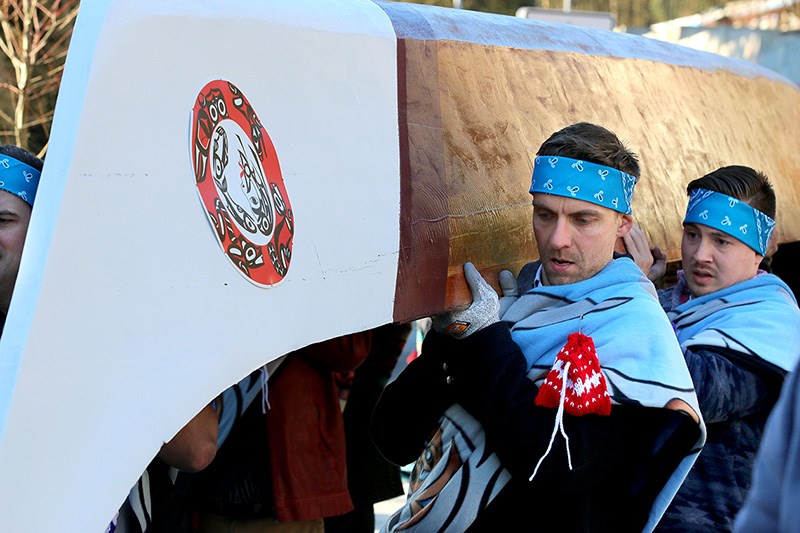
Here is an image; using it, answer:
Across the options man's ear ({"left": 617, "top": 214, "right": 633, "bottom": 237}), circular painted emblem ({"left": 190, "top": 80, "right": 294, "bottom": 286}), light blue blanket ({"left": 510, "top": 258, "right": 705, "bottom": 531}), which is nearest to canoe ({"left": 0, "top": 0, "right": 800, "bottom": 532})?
circular painted emblem ({"left": 190, "top": 80, "right": 294, "bottom": 286})

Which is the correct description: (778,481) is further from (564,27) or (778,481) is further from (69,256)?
(564,27)

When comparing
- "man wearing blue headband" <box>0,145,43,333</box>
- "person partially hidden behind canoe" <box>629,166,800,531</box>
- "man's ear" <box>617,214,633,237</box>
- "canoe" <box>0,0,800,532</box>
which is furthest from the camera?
"person partially hidden behind canoe" <box>629,166,800,531</box>

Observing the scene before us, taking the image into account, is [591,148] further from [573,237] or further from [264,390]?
[264,390]

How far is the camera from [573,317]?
7.31 ft

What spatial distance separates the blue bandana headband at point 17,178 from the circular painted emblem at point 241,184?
0.64 m

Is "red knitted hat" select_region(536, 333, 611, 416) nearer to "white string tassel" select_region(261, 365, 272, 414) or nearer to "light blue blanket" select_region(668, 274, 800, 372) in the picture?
"light blue blanket" select_region(668, 274, 800, 372)

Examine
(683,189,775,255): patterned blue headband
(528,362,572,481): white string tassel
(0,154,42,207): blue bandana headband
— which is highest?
(683,189,775,255): patterned blue headband

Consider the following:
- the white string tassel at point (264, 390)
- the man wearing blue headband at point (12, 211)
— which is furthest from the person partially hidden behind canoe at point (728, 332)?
the man wearing blue headband at point (12, 211)

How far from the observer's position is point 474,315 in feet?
7.38

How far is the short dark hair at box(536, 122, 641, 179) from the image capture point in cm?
234

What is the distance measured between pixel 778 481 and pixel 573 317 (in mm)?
1182

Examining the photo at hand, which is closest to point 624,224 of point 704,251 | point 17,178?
point 704,251

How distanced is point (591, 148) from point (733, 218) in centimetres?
68

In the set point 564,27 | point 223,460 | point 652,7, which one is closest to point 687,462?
point 223,460
